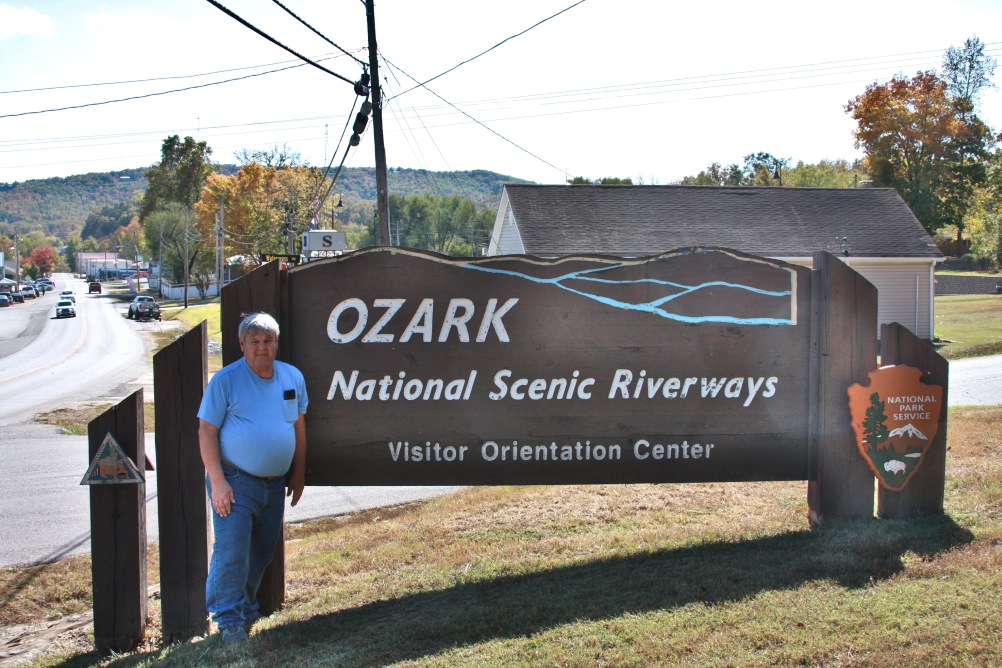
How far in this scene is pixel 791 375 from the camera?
213 inches

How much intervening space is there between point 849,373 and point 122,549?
4.54 metres

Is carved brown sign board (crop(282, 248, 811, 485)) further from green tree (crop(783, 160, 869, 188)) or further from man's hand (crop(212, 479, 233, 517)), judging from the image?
green tree (crop(783, 160, 869, 188))

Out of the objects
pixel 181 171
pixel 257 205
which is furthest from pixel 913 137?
pixel 181 171

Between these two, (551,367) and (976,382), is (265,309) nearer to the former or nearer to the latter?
(551,367)

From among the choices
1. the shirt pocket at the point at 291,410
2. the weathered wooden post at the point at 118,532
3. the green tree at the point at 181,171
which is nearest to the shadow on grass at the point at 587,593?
the weathered wooden post at the point at 118,532

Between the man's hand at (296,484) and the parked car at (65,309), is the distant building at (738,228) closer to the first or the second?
the man's hand at (296,484)

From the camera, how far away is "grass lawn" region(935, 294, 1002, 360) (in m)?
24.3

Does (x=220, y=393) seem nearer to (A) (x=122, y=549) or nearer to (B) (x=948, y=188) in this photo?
(A) (x=122, y=549)

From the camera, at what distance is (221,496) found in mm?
4254

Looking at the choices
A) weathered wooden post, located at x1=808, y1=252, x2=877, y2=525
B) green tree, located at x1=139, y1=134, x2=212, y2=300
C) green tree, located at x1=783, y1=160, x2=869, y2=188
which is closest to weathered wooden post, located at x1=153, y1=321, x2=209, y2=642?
weathered wooden post, located at x1=808, y1=252, x2=877, y2=525

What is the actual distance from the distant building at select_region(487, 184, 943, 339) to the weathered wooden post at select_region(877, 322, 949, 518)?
2002 centimetres

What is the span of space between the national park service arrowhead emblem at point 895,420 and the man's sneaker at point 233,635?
386 centimetres

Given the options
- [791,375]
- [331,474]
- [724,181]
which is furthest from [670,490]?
[724,181]

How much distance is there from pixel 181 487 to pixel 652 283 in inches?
121
